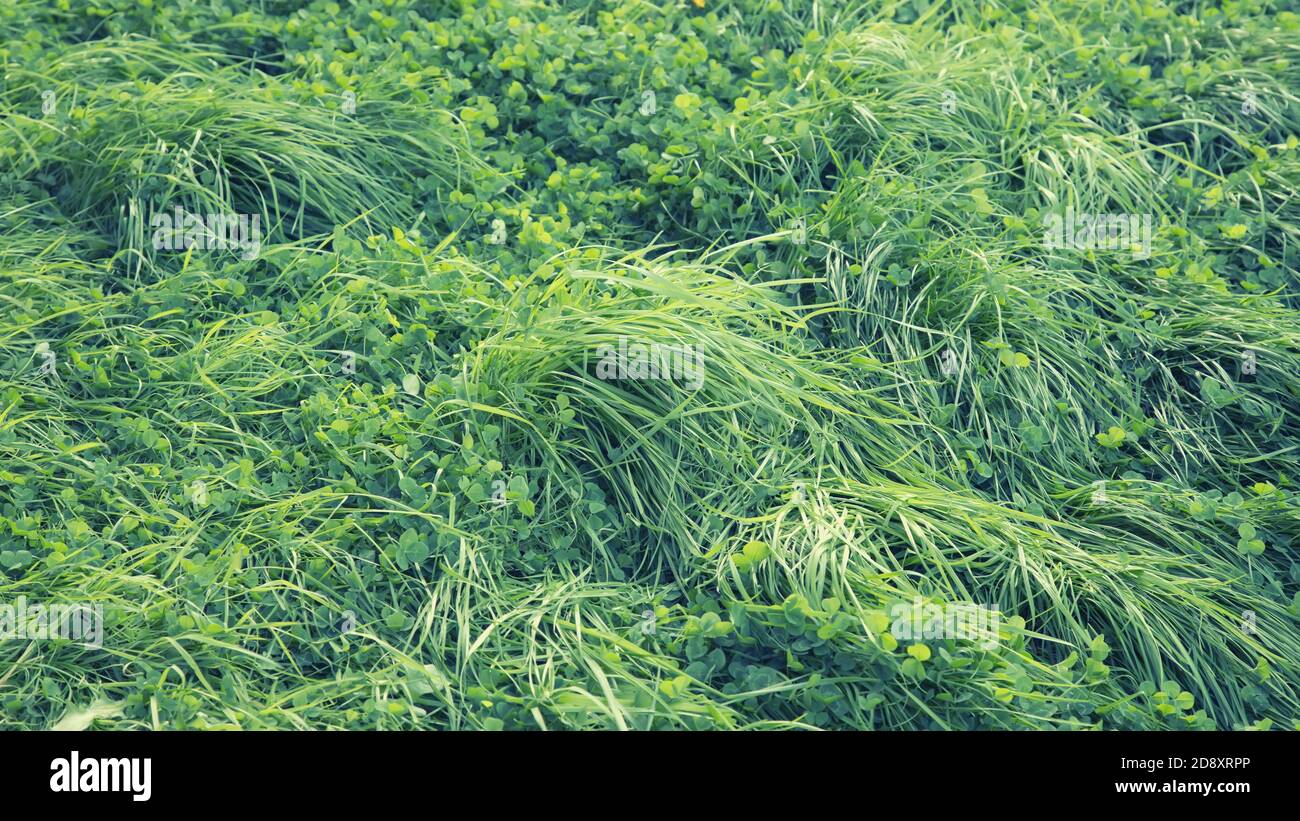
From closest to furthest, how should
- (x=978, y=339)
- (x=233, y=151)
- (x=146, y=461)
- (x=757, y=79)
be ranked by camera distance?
(x=146, y=461), (x=978, y=339), (x=233, y=151), (x=757, y=79)

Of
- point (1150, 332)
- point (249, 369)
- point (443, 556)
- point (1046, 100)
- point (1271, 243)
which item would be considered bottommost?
point (443, 556)

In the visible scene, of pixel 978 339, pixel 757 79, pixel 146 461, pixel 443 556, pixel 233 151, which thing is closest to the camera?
pixel 443 556

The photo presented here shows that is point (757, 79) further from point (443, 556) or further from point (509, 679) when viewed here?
point (509, 679)

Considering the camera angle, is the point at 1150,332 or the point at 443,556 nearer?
the point at 443,556

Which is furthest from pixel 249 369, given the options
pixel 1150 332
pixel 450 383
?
pixel 1150 332

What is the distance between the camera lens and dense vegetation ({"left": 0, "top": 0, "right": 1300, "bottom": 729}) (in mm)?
2305

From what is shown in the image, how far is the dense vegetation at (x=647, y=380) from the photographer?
230cm

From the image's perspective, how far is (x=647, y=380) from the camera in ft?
8.62

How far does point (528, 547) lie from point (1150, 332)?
1.96m

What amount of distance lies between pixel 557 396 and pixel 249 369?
2.89 feet

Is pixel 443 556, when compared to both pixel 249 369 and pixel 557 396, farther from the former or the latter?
pixel 249 369

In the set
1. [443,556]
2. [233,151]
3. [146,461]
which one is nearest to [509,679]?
[443,556]
